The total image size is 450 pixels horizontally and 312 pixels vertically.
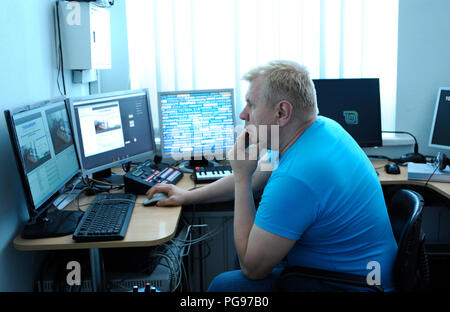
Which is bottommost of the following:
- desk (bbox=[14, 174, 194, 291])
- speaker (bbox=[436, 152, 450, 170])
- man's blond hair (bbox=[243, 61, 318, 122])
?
desk (bbox=[14, 174, 194, 291])

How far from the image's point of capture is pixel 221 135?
2.78m

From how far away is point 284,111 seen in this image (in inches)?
60.2

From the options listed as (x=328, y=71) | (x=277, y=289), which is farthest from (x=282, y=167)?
(x=328, y=71)

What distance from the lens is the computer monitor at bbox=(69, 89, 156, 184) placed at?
2.19 meters

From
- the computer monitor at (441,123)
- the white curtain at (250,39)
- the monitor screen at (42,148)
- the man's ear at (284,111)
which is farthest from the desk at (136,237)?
the computer monitor at (441,123)

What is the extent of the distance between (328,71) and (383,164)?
2.31ft

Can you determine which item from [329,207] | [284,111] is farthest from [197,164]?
[329,207]

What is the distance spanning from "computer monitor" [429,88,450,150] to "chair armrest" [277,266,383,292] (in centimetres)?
168

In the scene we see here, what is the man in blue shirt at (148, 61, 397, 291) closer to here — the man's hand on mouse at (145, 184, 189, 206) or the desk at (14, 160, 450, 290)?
the desk at (14, 160, 450, 290)

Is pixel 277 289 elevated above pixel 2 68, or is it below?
below

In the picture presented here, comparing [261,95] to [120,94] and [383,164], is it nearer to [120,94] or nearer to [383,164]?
[120,94]

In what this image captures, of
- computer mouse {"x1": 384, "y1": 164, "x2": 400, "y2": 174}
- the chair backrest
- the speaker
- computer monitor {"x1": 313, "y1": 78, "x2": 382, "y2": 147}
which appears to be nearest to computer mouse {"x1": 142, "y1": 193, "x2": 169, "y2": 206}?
the chair backrest

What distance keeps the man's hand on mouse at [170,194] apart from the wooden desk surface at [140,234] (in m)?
0.03

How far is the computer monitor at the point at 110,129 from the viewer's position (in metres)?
2.19
